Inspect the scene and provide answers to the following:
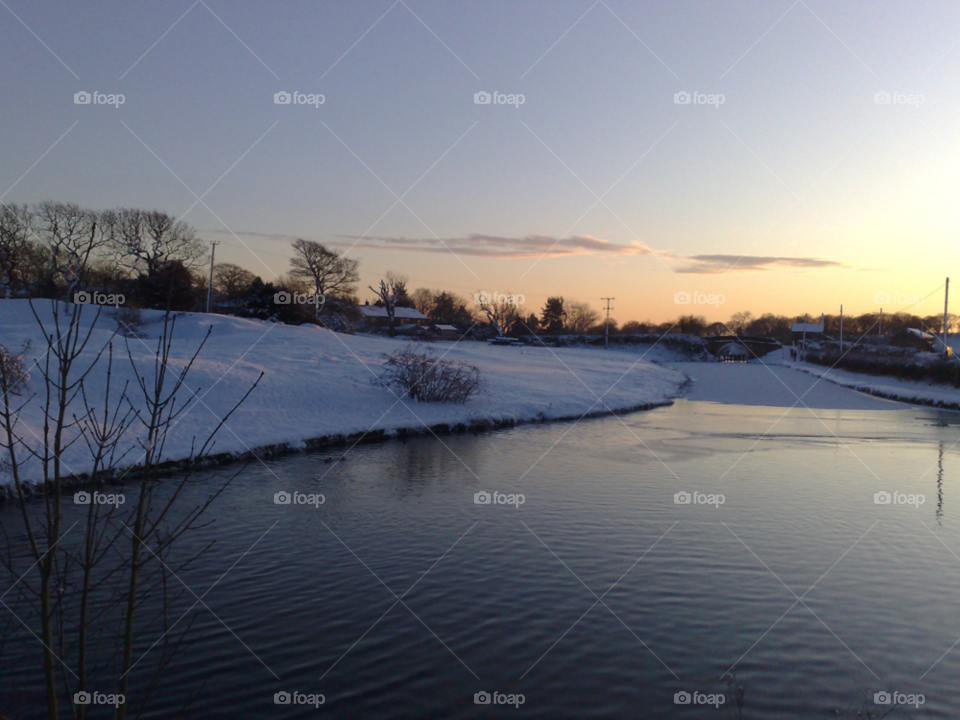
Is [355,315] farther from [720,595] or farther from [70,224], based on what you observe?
[720,595]

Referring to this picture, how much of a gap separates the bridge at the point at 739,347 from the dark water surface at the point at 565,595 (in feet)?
292

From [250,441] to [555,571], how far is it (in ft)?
41.5

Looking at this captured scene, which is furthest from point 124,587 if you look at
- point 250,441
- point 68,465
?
point 250,441

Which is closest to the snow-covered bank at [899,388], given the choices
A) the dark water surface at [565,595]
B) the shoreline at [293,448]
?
the shoreline at [293,448]

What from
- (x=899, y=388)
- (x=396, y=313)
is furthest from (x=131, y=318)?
(x=396, y=313)

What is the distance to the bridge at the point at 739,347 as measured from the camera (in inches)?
4100

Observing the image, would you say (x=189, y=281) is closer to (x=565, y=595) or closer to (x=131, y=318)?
(x=131, y=318)

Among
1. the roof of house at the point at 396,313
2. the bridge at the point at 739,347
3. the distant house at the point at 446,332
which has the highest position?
the roof of house at the point at 396,313

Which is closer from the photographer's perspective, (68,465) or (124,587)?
(124,587)

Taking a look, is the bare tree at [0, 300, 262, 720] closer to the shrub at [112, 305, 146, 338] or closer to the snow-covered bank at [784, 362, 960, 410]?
the shrub at [112, 305, 146, 338]

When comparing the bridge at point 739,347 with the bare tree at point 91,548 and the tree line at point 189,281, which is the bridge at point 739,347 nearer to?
the tree line at point 189,281

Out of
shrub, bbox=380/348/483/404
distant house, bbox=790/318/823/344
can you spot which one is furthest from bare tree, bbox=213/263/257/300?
distant house, bbox=790/318/823/344

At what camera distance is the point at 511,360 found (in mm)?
54562

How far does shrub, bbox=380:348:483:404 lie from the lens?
29656 mm
